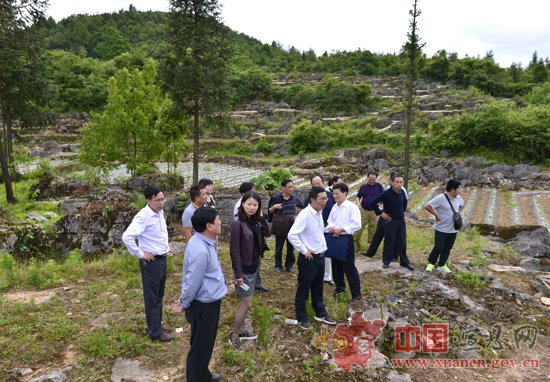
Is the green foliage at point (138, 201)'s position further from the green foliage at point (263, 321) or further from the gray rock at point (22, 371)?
the gray rock at point (22, 371)

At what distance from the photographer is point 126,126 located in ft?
47.8

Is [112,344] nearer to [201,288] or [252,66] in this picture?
[201,288]

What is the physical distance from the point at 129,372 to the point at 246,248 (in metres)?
1.75

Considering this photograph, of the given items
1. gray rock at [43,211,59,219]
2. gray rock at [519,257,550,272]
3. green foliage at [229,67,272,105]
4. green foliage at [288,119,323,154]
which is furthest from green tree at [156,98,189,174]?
green foliage at [229,67,272,105]

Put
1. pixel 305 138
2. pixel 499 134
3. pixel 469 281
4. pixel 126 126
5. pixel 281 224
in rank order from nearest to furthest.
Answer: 1. pixel 281 224
2. pixel 469 281
3. pixel 126 126
4. pixel 499 134
5. pixel 305 138

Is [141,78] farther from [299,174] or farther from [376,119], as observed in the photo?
[376,119]

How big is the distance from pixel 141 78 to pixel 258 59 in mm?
66884

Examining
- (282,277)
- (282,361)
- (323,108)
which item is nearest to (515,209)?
(282,277)

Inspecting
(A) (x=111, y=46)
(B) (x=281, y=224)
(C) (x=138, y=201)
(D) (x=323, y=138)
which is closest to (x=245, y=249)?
(B) (x=281, y=224)

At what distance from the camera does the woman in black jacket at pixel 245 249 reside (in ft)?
12.5

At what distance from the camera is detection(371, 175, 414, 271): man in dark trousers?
609 cm

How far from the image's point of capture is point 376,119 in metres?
34.8

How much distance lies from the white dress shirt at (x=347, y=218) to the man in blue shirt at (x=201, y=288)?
7.30ft

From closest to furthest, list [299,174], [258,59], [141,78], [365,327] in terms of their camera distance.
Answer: [365,327] → [141,78] → [299,174] → [258,59]
